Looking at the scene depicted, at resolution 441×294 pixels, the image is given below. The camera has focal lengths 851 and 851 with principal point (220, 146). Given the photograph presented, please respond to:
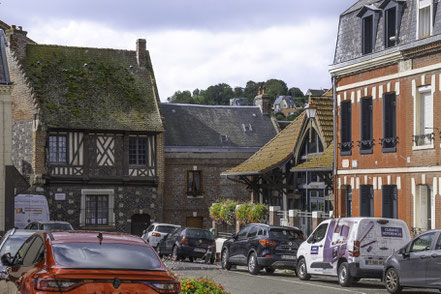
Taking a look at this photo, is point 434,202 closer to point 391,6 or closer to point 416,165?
point 416,165

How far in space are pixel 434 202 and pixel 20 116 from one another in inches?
1170

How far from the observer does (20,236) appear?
687 inches

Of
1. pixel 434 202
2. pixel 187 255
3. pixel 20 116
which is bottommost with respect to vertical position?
pixel 187 255

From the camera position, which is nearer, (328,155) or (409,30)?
(409,30)

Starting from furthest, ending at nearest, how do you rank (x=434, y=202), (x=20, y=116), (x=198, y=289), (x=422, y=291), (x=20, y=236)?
(x=20, y=116), (x=434, y=202), (x=422, y=291), (x=20, y=236), (x=198, y=289)

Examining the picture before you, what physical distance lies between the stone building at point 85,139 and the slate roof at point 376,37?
19911 mm

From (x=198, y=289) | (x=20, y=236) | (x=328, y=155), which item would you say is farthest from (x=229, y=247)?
(x=198, y=289)

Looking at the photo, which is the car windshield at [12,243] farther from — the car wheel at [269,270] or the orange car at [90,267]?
the car wheel at [269,270]

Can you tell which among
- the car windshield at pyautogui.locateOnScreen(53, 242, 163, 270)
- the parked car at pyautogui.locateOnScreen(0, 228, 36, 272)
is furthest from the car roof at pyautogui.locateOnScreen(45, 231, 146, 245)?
the parked car at pyautogui.locateOnScreen(0, 228, 36, 272)

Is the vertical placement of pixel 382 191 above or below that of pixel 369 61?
below

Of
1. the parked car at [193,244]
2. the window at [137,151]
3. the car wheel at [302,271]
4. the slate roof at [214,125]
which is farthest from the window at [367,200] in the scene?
the slate roof at [214,125]

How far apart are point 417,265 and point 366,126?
12299 millimetres

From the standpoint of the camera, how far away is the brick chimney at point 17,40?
49.8 m

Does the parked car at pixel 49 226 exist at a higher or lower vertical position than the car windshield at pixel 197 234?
higher
